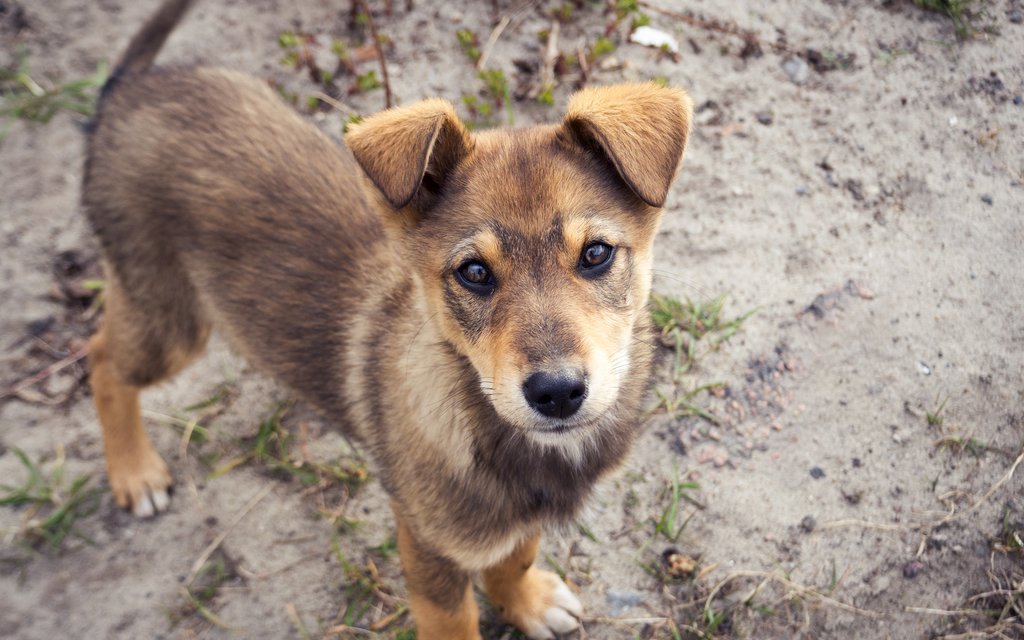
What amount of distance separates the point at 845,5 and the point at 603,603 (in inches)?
157

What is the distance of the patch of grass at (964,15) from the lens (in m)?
4.77

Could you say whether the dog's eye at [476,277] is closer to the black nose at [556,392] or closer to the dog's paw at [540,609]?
the black nose at [556,392]

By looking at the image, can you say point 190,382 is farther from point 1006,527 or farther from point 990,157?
point 990,157

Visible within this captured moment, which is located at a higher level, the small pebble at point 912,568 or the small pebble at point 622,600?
the small pebble at point 912,568

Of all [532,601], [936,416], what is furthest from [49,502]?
[936,416]

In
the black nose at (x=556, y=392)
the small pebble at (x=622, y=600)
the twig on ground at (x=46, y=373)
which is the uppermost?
the black nose at (x=556, y=392)

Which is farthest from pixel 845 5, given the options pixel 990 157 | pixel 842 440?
pixel 842 440

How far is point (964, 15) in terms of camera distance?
484 centimetres

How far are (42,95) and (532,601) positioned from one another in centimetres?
453

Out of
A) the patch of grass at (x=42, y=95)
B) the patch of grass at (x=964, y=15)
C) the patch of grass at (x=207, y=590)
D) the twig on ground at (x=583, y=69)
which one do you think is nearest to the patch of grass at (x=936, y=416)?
the patch of grass at (x=964, y=15)

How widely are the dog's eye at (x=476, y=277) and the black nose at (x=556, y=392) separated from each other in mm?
398

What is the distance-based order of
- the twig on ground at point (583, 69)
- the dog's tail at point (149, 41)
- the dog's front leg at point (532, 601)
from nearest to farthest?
the dog's front leg at point (532, 601) < the dog's tail at point (149, 41) < the twig on ground at point (583, 69)

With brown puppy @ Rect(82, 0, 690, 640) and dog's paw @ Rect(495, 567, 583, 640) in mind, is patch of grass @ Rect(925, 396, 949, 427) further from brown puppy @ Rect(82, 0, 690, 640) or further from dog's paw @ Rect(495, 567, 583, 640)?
dog's paw @ Rect(495, 567, 583, 640)

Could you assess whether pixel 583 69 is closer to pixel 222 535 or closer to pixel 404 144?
pixel 404 144
